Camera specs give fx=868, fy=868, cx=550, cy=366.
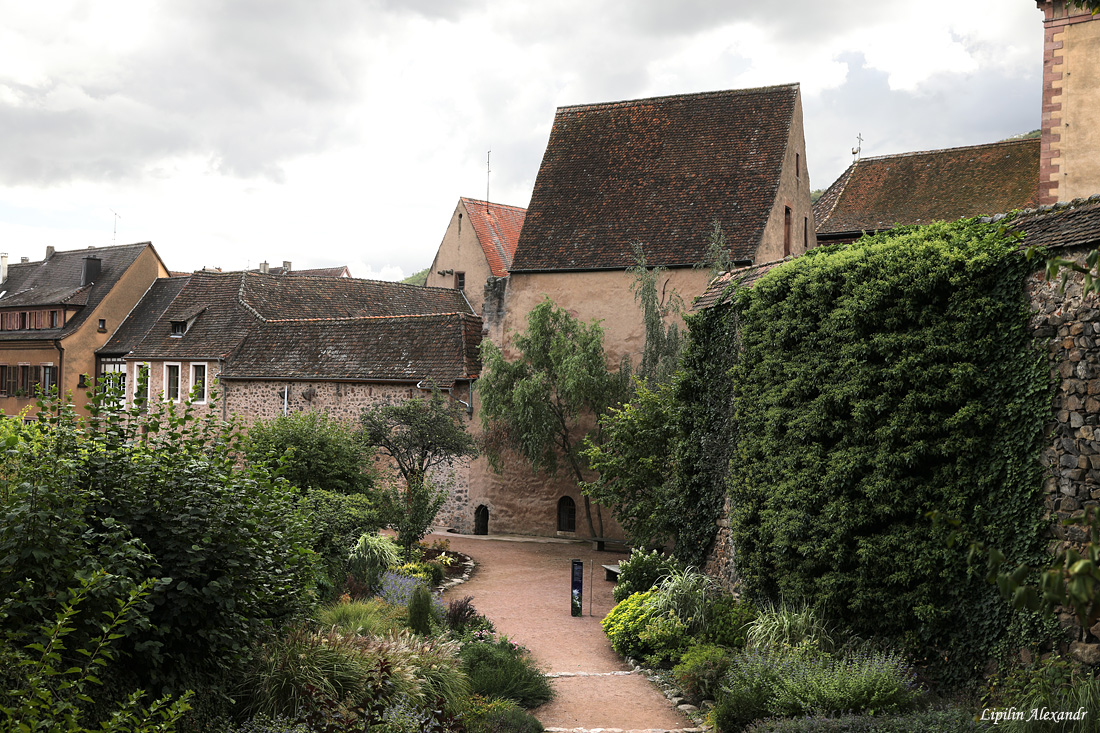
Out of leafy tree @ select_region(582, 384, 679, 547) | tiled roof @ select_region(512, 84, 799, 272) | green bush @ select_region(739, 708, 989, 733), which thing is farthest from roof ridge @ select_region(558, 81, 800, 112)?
green bush @ select_region(739, 708, 989, 733)

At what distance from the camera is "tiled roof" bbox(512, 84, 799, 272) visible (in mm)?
20391

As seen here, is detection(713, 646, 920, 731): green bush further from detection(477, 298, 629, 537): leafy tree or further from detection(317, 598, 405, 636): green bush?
detection(477, 298, 629, 537): leafy tree

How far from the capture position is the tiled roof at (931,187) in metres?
22.4

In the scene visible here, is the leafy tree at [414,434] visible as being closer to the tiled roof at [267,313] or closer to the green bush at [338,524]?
the green bush at [338,524]

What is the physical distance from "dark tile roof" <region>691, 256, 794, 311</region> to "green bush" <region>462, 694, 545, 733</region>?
6.32 meters

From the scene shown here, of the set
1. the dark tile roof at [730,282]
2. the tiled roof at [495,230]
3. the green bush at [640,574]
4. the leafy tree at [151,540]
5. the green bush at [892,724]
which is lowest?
the green bush at [892,724]

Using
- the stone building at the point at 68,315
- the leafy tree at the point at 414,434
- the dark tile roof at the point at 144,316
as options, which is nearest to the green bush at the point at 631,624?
the leafy tree at the point at 414,434

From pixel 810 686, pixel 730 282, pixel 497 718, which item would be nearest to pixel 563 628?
pixel 497 718

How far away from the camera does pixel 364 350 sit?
24547 mm

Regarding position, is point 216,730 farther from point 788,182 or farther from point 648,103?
point 648,103

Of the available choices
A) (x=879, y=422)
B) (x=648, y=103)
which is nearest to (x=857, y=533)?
(x=879, y=422)

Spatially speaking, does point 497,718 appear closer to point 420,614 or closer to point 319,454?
point 420,614

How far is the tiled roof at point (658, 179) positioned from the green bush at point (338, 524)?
876 cm

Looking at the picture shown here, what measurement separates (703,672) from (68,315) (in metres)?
34.7
